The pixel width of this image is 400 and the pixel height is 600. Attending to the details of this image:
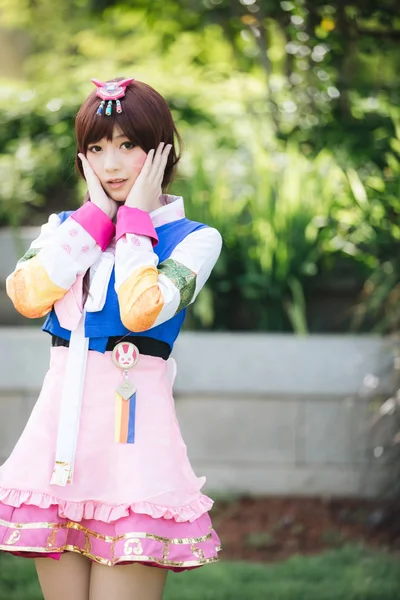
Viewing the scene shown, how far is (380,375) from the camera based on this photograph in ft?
14.7

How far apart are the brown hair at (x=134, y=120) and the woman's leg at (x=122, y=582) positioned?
3.19 ft

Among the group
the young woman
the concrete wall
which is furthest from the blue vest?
the concrete wall

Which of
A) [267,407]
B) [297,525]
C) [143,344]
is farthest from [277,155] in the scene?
[143,344]

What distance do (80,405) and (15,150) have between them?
155 inches

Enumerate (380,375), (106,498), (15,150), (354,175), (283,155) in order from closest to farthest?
(106,498) → (380,375) → (354,175) → (283,155) → (15,150)

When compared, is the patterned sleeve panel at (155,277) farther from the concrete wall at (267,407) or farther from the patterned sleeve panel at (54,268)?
the concrete wall at (267,407)

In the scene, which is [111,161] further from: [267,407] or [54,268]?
[267,407]

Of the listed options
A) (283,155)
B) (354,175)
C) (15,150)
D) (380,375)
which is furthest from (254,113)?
(380,375)

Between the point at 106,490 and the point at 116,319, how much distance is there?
393 millimetres

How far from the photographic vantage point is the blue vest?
7.34 ft

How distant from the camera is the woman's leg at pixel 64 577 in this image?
2.25m

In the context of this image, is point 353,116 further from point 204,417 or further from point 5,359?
point 5,359

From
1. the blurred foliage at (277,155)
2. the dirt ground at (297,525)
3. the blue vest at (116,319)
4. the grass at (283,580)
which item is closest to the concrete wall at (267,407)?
the dirt ground at (297,525)

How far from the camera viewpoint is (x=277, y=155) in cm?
539
